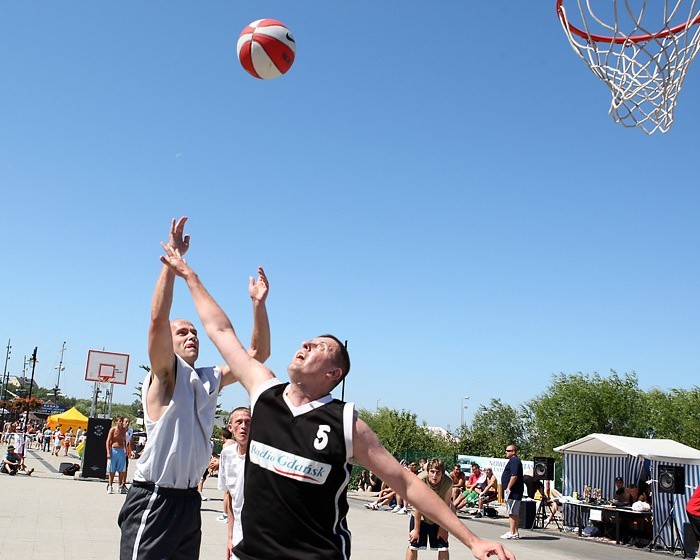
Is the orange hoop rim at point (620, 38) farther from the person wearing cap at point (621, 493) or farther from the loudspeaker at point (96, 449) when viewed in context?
the loudspeaker at point (96, 449)

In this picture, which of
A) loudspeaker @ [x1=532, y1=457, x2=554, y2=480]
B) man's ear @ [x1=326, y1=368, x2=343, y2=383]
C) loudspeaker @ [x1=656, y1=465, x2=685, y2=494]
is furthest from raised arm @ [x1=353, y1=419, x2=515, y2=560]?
loudspeaker @ [x1=532, y1=457, x2=554, y2=480]

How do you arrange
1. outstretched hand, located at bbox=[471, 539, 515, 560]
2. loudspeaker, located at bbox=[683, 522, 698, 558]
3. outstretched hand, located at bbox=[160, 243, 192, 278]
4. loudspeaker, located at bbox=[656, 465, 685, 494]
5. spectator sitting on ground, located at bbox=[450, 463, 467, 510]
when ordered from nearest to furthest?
outstretched hand, located at bbox=[471, 539, 515, 560] → outstretched hand, located at bbox=[160, 243, 192, 278] → loudspeaker, located at bbox=[683, 522, 698, 558] → loudspeaker, located at bbox=[656, 465, 685, 494] → spectator sitting on ground, located at bbox=[450, 463, 467, 510]

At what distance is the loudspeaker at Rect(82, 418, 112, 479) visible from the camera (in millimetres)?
24203

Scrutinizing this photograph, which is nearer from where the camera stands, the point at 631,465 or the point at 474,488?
the point at 631,465

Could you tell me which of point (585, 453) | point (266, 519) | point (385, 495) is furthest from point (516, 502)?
point (266, 519)

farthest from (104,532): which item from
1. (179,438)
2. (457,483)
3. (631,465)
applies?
(631,465)

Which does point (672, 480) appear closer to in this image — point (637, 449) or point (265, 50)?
point (637, 449)

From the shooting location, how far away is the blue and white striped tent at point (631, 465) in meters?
17.6

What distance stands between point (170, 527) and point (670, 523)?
51.7 ft

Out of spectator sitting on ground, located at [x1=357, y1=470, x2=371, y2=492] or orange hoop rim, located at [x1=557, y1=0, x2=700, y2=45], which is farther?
spectator sitting on ground, located at [x1=357, y1=470, x2=371, y2=492]

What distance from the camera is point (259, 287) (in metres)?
4.61

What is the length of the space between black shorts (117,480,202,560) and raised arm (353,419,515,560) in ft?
5.80

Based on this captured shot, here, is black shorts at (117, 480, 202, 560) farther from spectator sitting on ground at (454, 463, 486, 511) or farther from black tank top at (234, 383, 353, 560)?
spectator sitting on ground at (454, 463, 486, 511)

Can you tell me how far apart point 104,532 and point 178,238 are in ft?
32.4
